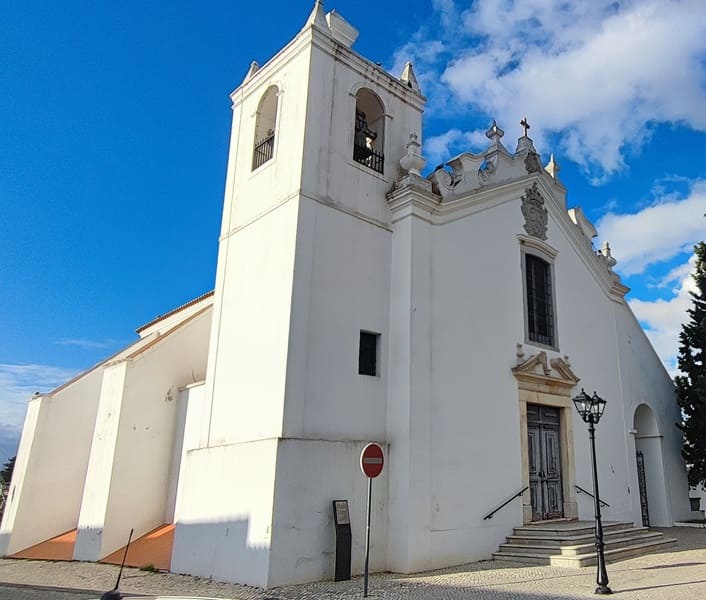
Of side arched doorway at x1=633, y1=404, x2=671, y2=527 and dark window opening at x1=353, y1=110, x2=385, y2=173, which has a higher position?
dark window opening at x1=353, y1=110, x2=385, y2=173

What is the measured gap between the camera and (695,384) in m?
17.8

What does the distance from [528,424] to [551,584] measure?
4.85 metres

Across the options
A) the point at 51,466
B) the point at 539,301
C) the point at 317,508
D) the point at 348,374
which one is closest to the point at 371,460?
the point at 317,508

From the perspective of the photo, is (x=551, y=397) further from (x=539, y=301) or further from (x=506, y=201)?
(x=506, y=201)

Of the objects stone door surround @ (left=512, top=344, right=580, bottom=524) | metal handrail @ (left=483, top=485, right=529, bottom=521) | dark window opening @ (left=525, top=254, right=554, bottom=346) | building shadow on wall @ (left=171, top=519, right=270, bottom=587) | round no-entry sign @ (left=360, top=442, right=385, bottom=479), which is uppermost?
dark window opening @ (left=525, top=254, right=554, bottom=346)

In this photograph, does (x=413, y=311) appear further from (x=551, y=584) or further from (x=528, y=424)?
(x=551, y=584)

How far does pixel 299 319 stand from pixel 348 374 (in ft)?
4.57

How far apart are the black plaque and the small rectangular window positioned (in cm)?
250

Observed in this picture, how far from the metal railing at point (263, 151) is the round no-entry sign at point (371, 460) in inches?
289

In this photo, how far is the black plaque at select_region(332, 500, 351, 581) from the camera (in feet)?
33.2

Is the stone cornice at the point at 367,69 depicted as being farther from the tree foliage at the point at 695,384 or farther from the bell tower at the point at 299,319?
the tree foliage at the point at 695,384

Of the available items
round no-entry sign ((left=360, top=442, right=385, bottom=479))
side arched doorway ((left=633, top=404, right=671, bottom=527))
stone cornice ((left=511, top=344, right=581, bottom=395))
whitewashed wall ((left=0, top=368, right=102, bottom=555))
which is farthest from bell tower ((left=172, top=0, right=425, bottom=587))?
side arched doorway ((left=633, top=404, right=671, bottom=527))

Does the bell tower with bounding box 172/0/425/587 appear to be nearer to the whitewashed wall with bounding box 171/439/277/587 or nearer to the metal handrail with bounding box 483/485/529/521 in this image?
the whitewashed wall with bounding box 171/439/277/587

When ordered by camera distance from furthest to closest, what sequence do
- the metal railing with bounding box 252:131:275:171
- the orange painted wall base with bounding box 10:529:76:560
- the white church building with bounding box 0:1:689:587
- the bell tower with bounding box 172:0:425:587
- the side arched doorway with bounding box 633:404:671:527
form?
the side arched doorway with bounding box 633:404:671:527, the orange painted wall base with bounding box 10:529:76:560, the metal railing with bounding box 252:131:275:171, the white church building with bounding box 0:1:689:587, the bell tower with bounding box 172:0:425:587
